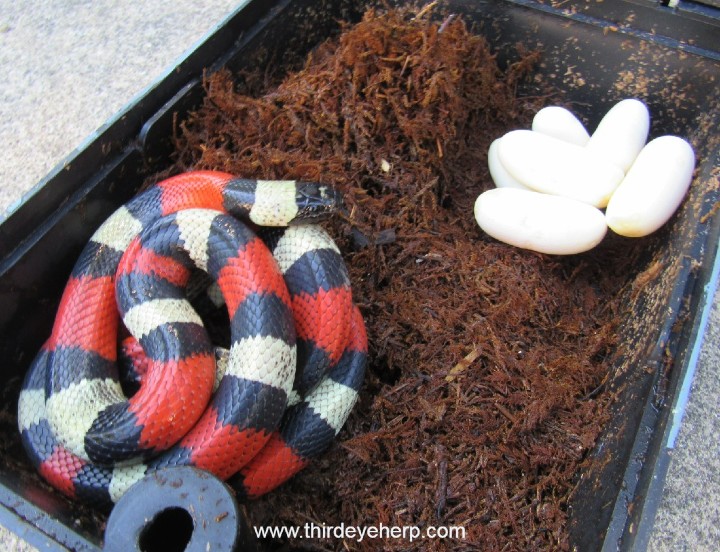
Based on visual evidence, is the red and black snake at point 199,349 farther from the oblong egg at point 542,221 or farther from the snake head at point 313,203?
the oblong egg at point 542,221

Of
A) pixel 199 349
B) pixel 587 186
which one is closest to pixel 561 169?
pixel 587 186

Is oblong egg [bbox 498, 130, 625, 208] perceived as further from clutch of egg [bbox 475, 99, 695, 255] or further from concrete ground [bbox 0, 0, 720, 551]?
concrete ground [bbox 0, 0, 720, 551]

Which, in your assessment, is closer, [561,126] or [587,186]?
[587,186]

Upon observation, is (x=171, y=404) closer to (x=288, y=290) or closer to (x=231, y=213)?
(x=288, y=290)

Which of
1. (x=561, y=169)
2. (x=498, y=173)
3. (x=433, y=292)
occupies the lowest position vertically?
(x=433, y=292)

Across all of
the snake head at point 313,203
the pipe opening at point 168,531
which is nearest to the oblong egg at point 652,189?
the snake head at point 313,203

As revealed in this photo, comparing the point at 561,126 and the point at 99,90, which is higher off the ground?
the point at 561,126

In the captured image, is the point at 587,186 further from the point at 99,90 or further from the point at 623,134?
the point at 99,90
